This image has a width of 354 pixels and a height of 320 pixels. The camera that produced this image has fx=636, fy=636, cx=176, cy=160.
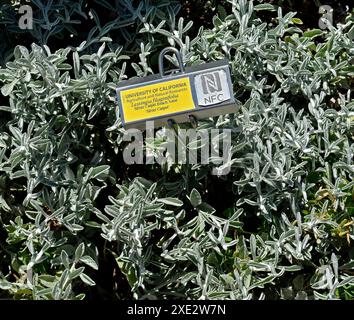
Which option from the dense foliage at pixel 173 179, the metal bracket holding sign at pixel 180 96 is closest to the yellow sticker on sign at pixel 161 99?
the metal bracket holding sign at pixel 180 96

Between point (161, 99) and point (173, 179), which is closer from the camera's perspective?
point (161, 99)

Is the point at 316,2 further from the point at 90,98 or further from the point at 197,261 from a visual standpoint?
the point at 197,261

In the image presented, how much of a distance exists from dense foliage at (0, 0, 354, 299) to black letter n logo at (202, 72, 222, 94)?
0.79 ft

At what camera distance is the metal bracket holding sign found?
1670mm

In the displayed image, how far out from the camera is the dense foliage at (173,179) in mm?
1833

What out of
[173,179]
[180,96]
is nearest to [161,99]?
[180,96]

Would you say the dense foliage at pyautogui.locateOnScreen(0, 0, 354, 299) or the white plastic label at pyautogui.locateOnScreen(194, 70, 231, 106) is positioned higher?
the white plastic label at pyautogui.locateOnScreen(194, 70, 231, 106)

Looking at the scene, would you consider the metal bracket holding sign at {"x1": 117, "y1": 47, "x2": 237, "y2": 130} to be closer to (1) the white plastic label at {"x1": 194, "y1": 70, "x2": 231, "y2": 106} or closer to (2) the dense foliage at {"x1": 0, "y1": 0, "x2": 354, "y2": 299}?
(1) the white plastic label at {"x1": 194, "y1": 70, "x2": 231, "y2": 106}

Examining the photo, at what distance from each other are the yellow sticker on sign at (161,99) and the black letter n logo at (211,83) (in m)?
0.04

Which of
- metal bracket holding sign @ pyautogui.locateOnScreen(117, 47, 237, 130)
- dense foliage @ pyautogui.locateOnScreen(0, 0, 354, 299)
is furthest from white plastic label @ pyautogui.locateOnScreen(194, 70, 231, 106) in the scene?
dense foliage @ pyautogui.locateOnScreen(0, 0, 354, 299)

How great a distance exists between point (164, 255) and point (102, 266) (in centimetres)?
33

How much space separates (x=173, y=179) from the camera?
6.64 ft

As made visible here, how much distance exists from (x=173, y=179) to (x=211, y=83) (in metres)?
0.45

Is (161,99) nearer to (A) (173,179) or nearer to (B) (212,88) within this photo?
(B) (212,88)
